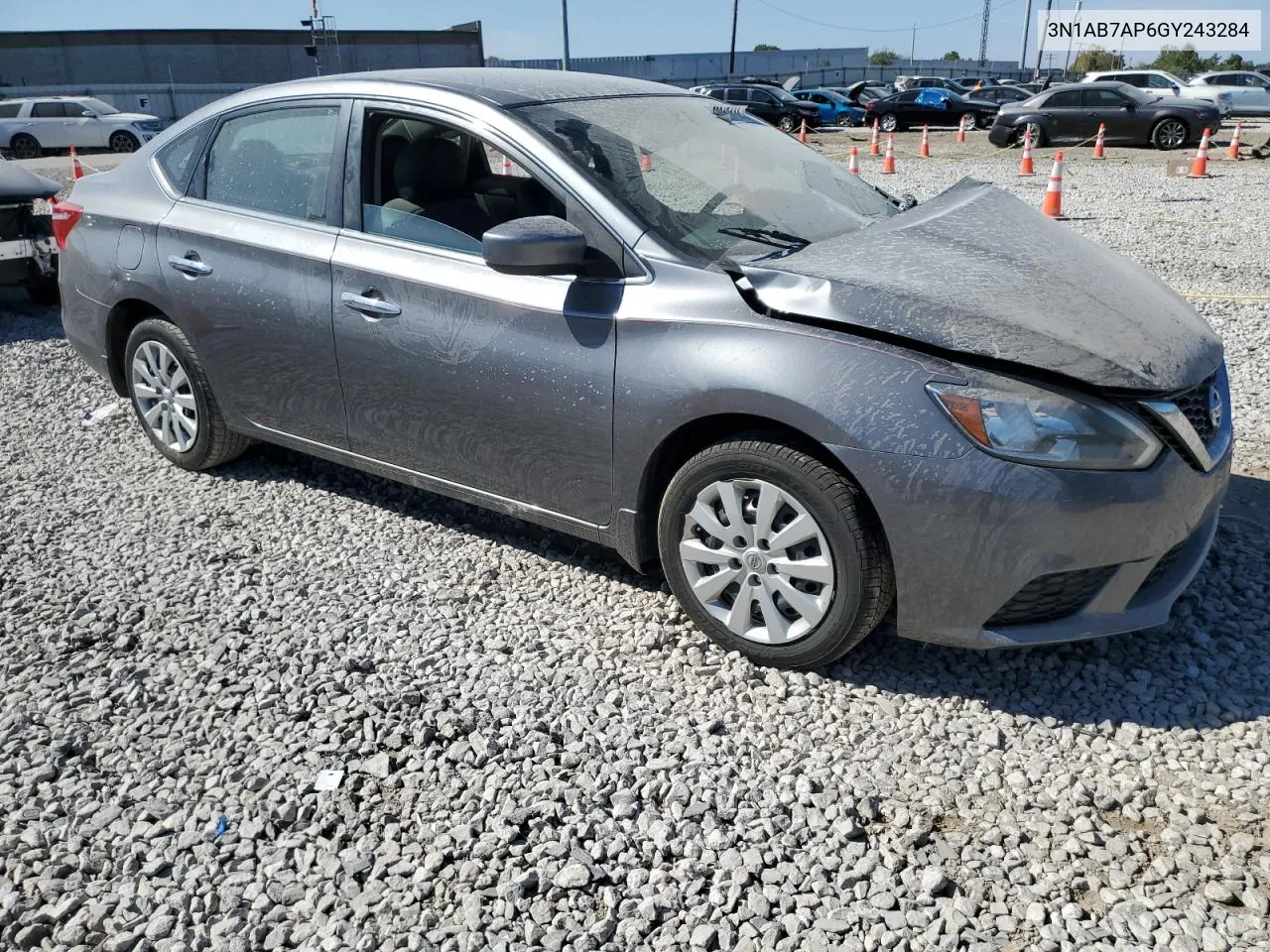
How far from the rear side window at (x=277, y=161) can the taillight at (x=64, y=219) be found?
96 cm

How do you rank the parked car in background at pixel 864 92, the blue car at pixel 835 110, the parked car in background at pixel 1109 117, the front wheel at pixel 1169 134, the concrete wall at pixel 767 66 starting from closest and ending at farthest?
1. the parked car in background at pixel 1109 117
2. the front wheel at pixel 1169 134
3. the blue car at pixel 835 110
4. the parked car in background at pixel 864 92
5. the concrete wall at pixel 767 66

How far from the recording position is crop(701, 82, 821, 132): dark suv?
3009 cm

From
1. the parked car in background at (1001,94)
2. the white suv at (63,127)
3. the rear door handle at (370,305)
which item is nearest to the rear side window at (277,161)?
the rear door handle at (370,305)

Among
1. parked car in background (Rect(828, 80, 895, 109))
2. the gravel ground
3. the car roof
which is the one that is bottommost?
the gravel ground

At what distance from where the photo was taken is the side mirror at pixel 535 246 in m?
3.18

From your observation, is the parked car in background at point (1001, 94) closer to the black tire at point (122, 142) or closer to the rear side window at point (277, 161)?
the black tire at point (122, 142)

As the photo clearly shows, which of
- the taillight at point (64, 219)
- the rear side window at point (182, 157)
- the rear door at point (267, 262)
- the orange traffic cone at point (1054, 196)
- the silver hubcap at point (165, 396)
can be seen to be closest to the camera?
the rear door at point (267, 262)

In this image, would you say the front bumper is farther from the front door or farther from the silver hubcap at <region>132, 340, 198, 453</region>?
the silver hubcap at <region>132, 340, 198, 453</region>

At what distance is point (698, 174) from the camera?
3.71 m

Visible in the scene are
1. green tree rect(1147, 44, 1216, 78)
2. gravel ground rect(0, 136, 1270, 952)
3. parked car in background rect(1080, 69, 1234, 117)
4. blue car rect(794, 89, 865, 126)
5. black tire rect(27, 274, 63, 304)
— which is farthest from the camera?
green tree rect(1147, 44, 1216, 78)

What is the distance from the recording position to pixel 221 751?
118 inches

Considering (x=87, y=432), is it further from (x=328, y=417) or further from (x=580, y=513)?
(x=580, y=513)

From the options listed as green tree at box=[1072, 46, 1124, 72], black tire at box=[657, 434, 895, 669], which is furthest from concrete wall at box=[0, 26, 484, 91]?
green tree at box=[1072, 46, 1124, 72]

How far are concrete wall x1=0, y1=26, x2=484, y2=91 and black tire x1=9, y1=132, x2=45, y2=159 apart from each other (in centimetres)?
2976
